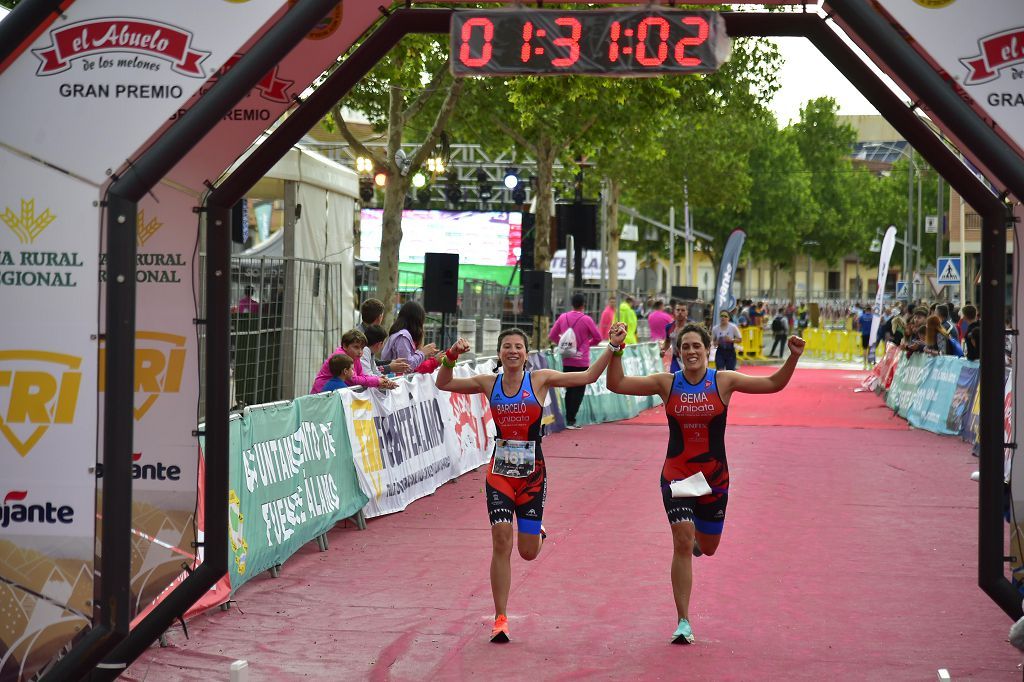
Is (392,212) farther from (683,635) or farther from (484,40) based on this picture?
(484,40)

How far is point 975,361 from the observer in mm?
19953

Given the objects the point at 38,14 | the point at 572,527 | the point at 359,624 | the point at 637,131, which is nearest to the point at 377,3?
the point at 38,14

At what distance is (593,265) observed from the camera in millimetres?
56000

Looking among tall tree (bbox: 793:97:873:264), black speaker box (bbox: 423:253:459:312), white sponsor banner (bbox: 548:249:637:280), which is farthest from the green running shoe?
tall tree (bbox: 793:97:873:264)

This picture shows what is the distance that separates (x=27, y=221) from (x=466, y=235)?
1842 inches

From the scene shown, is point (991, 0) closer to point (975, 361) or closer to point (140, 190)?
point (140, 190)

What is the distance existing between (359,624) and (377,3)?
157 inches

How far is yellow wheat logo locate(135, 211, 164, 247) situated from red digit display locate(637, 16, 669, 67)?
9.92 ft

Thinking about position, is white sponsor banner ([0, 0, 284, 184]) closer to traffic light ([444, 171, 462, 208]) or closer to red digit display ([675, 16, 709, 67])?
red digit display ([675, 16, 709, 67])

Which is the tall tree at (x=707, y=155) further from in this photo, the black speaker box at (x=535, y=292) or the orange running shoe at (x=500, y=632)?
the orange running shoe at (x=500, y=632)

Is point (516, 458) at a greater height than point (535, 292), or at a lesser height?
lesser

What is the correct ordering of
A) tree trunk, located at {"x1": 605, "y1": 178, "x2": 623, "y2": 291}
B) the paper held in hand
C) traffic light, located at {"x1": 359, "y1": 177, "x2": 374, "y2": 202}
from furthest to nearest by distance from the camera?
tree trunk, located at {"x1": 605, "y1": 178, "x2": 623, "y2": 291} < traffic light, located at {"x1": 359, "y1": 177, "x2": 374, "y2": 202} < the paper held in hand

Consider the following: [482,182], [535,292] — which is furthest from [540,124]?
[482,182]

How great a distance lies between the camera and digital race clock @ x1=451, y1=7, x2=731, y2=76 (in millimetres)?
6707
